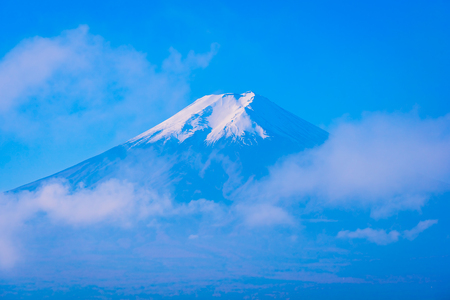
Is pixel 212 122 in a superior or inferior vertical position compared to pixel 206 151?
superior

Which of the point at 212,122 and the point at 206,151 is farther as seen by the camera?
the point at 212,122

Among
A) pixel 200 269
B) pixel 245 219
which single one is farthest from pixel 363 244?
pixel 200 269

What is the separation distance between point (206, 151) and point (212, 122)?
12.6 metres

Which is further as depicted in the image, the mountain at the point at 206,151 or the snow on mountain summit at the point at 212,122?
the snow on mountain summit at the point at 212,122

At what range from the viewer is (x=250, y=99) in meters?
120

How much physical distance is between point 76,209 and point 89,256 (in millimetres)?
21567

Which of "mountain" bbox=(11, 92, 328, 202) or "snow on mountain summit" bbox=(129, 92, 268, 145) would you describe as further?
"snow on mountain summit" bbox=(129, 92, 268, 145)

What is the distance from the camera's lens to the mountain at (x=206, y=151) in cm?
10000

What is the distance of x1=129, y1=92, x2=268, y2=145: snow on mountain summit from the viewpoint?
110m

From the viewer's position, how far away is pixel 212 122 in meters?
116

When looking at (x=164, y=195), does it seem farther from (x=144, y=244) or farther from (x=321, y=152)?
(x=321, y=152)

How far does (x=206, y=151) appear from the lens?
105m

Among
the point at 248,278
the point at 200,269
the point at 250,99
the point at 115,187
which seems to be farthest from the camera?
the point at 250,99

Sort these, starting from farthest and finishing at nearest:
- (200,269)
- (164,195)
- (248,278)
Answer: (164,195) → (200,269) → (248,278)
